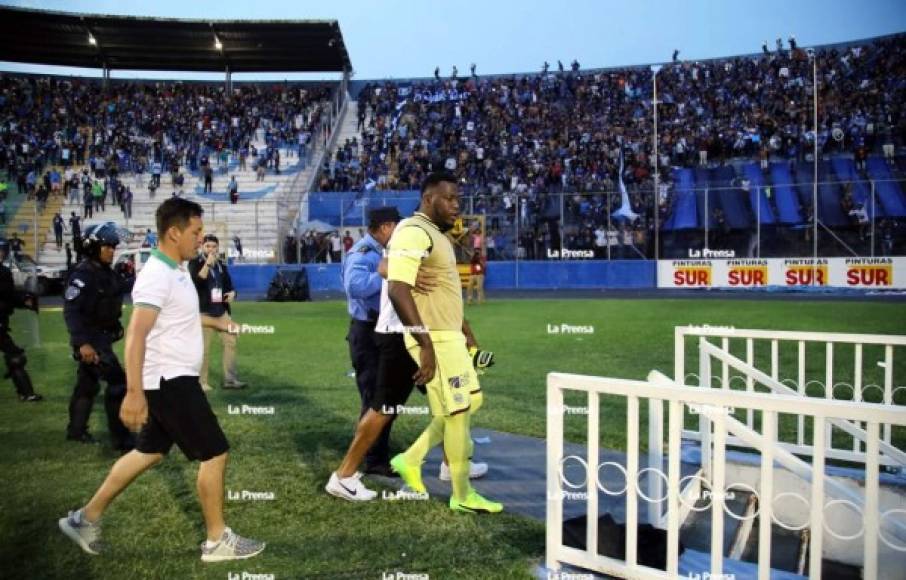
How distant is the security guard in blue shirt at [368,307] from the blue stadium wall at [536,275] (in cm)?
2169

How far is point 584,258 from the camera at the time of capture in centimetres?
2727

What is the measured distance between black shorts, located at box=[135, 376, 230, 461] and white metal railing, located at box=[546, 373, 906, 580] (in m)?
1.70

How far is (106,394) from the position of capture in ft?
20.4

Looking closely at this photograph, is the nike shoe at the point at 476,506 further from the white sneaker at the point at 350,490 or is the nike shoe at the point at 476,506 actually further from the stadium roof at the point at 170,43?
the stadium roof at the point at 170,43

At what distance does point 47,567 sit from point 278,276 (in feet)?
70.9

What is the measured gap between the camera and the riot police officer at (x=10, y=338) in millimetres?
8594

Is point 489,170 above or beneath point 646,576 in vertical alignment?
above

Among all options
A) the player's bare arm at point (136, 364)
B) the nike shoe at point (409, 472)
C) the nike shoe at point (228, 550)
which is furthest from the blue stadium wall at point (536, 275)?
the player's bare arm at point (136, 364)

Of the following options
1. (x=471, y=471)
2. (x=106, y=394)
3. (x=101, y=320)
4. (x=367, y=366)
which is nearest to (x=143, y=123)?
(x=101, y=320)

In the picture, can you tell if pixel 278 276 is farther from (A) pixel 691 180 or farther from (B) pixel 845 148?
(B) pixel 845 148

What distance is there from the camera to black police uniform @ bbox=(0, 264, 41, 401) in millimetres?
8586

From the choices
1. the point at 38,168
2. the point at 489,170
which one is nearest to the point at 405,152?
the point at 489,170

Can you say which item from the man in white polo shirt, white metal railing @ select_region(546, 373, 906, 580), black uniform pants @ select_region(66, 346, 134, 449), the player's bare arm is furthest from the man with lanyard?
white metal railing @ select_region(546, 373, 906, 580)

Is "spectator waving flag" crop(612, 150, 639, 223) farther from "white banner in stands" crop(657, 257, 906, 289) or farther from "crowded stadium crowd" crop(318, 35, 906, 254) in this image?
"white banner in stands" crop(657, 257, 906, 289)
